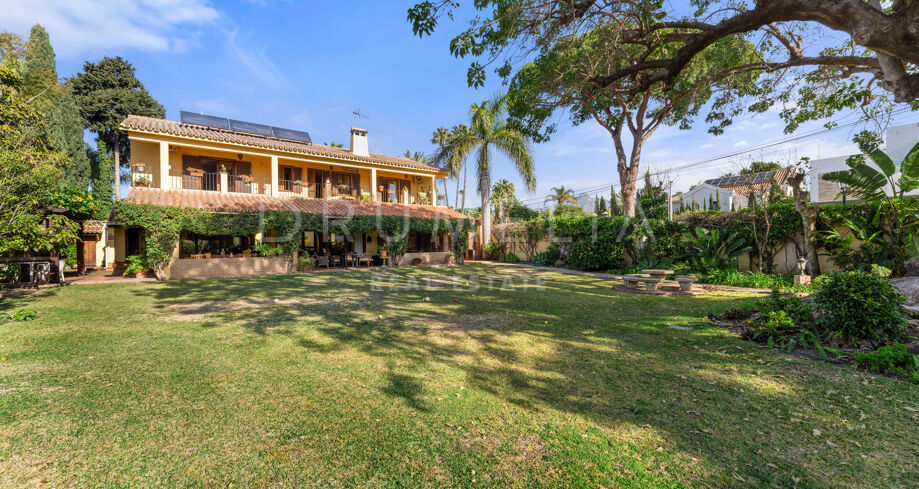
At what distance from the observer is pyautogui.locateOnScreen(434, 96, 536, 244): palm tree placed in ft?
74.6

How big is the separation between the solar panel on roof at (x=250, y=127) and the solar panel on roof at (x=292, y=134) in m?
0.49

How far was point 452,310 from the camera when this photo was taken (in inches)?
329

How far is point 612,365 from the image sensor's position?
4633 millimetres

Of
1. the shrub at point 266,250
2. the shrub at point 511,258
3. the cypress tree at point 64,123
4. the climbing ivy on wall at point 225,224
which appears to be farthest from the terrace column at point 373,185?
the cypress tree at point 64,123

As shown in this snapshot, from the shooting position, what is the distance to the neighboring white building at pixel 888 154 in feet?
63.9

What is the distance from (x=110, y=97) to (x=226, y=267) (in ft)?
84.8

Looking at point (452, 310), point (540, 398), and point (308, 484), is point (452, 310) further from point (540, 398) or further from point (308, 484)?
point (308, 484)

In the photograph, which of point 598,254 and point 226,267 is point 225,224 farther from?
point 598,254

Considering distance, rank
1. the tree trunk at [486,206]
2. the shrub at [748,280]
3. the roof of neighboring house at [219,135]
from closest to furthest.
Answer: the shrub at [748,280], the roof of neighboring house at [219,135], the tree trunk at [486,206]

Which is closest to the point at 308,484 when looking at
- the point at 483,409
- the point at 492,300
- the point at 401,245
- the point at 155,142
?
the point at 483,409

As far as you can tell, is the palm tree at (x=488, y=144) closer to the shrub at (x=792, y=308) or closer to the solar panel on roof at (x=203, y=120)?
the solar panel on roof at (x=203, y=120)

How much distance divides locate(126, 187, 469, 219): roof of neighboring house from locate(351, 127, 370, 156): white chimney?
435 centimetres

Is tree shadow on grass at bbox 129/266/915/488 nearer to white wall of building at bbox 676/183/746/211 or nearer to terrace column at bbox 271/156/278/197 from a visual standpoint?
terrace column at bbox 271/156/278/197

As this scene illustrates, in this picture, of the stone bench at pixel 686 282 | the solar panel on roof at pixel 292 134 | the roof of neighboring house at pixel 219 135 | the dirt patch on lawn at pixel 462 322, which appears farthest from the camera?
the solar panel on roof at pixel 292 134
